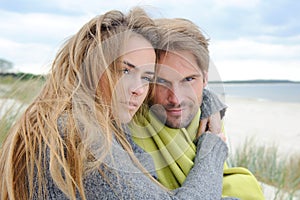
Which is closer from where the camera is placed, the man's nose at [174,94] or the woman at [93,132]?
the woman at [93,132]

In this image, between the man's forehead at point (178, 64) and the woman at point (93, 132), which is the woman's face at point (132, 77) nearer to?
the woman at point (93, 132)

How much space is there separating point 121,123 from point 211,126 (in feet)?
1.98

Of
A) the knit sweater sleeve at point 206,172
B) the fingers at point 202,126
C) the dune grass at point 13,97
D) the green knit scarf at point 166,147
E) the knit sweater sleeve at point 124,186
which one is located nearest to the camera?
the knit sweater sleeve at point 124,186

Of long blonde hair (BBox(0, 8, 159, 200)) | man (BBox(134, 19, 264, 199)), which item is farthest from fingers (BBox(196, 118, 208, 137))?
long blonde hair (BBox(0, 8, 159, 200))

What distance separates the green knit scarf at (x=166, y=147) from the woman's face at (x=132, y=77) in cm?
13

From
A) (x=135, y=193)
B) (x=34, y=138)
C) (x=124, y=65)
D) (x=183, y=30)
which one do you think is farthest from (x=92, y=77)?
(x=183, y=30)

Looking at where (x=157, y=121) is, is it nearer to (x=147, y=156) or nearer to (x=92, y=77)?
(x=147, y=156)

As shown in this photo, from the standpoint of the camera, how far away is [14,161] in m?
1.36

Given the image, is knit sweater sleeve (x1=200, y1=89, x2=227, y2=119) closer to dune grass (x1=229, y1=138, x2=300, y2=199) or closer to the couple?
the couple

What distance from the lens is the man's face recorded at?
178 centimetres

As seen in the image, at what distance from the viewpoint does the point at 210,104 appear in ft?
6.79

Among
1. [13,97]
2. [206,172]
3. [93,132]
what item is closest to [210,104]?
[206,172]

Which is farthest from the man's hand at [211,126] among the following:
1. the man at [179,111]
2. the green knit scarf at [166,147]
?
the green knit scarf at [166,147]

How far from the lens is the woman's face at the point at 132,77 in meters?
1.49
